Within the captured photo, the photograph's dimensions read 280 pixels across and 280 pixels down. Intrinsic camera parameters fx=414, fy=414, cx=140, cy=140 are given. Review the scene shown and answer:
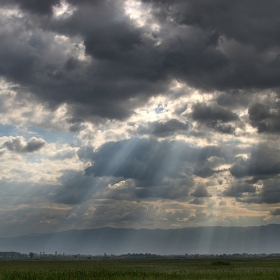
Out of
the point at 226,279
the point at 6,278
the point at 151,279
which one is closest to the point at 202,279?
the point at 226,279

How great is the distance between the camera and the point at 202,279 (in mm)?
61781

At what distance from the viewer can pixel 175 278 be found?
65125mm

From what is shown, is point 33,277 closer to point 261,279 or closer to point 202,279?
point 202,279

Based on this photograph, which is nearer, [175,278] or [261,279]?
[261,279]

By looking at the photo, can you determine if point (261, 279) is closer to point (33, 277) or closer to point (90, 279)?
point (90, 279)

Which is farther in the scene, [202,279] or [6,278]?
[6,278]

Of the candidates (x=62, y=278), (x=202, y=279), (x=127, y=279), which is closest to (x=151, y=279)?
(x=127, y=279)

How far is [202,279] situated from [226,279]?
140 inches

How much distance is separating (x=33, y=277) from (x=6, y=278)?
15.2ft

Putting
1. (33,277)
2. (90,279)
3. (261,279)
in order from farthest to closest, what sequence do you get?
(33,277) → (90,279) → (261,279)

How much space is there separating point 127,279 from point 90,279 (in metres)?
6.37

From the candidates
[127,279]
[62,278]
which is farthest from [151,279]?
[62,278]

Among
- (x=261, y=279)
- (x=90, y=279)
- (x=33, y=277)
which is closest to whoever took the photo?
(x=261, y=279)

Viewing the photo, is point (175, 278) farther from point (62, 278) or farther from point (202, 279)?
point (62, 278)
